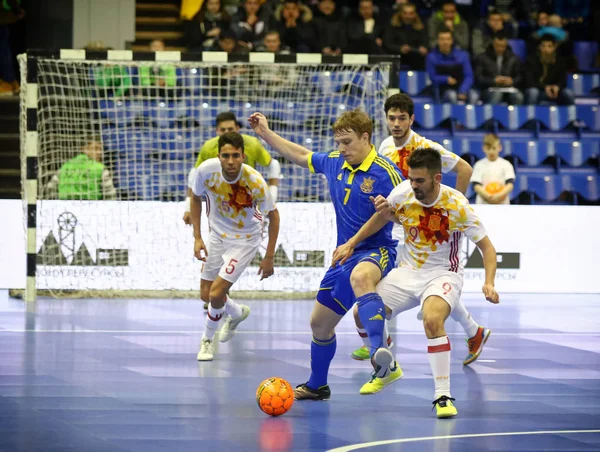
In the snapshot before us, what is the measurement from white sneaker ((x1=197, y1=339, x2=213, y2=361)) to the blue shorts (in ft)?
6.19

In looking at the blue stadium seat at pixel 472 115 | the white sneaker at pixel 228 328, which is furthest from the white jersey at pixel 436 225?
the blue stadium seat at pixel 472 115

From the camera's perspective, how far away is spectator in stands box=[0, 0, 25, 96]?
→ 50.3 feet

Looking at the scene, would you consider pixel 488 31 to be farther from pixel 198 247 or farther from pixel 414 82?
pixel 198 247

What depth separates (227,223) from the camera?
314 inches

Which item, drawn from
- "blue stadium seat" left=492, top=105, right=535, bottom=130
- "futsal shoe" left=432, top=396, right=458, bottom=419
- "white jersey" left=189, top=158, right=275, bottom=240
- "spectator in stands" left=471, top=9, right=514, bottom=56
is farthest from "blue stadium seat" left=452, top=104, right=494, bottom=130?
"futsal shoe" left=432, top=396, right=458, bottom=419

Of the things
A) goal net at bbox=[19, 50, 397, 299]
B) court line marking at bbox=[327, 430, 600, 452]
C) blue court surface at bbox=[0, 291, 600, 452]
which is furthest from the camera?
goal net at bbox=[19, 50, 397, 299]

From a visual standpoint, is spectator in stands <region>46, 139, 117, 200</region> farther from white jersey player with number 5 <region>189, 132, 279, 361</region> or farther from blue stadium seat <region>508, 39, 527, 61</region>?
blue stadium seat <region>508, 39, 527, 61</region>

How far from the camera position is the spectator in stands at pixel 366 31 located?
1502 centimetres

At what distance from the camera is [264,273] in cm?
750

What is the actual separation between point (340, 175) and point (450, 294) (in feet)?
3.24

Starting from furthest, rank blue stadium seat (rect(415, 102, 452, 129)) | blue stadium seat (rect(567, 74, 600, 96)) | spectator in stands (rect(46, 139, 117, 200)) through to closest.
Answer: blue stadium seat (rect(567, 74, 600, 96)), blue stadium seat (rect(415, 102, 452, 129)), spectator in stands (rect(46, 139, 117, 200))

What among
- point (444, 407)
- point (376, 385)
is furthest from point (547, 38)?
point (444, 407)

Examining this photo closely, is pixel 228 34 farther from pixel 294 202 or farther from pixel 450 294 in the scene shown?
pixel 450 294

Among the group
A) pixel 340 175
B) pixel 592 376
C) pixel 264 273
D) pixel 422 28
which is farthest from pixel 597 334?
pixel 422 28
